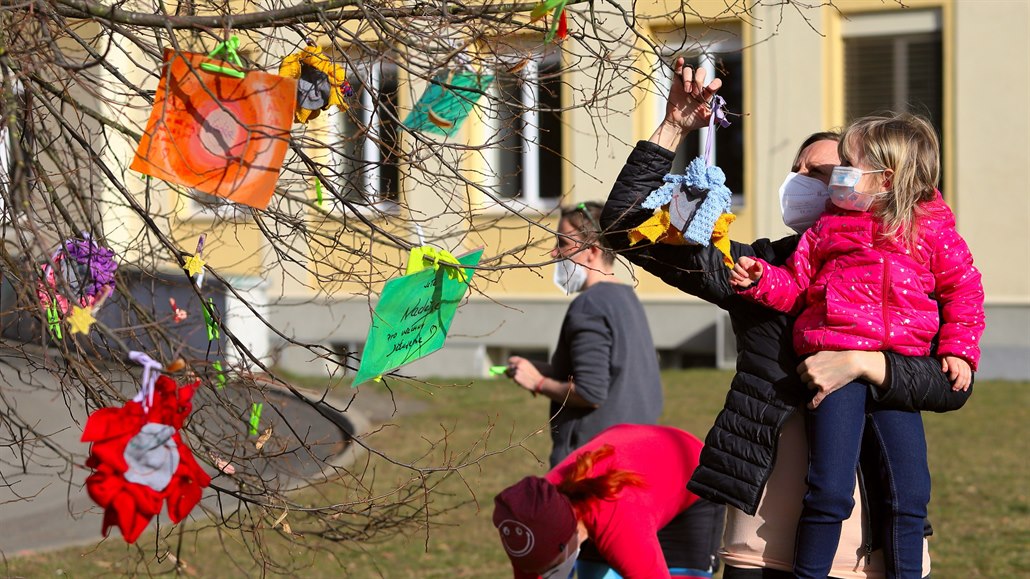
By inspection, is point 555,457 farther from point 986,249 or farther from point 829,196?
point 986,249

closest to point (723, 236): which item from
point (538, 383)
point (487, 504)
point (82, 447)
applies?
point (538, 383)

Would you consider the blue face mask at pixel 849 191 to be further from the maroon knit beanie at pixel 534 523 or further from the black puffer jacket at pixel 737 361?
the maroon knit beanie at pixel 534 523

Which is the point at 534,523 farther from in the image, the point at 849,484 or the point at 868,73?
the point at 868,73

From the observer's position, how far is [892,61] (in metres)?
12.9

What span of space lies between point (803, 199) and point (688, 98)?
0.40 meters

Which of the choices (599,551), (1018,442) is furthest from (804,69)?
(599,551)

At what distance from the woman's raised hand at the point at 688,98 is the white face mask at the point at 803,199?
11.2 inches

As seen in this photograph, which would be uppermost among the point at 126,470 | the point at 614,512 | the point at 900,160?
the point at 900,160

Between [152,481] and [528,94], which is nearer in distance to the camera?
[152,481]

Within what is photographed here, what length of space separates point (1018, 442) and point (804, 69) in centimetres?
499

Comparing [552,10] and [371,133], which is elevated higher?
[552,10]

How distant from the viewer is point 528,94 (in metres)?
3.62

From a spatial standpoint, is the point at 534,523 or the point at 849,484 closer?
the point at 849,484

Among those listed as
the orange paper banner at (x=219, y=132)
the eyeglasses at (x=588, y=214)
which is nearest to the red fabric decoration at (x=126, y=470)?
the orange paper banner at (x=219, y=132)
